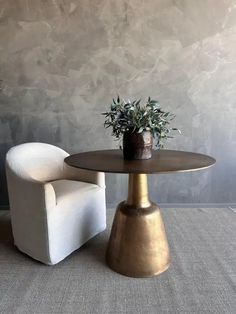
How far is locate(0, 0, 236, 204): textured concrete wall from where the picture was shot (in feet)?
9.02

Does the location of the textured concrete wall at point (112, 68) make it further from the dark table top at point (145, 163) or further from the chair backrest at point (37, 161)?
the dark table top at point (145, 163)

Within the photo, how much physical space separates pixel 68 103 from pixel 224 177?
177 centimetres

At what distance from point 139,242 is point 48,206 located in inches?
25.0

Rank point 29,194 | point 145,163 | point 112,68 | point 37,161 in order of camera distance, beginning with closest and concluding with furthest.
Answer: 1. point 145,163
2. point 29,194
3. point 37,161
4. point 112,68

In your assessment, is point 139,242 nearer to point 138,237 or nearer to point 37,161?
point 138,237

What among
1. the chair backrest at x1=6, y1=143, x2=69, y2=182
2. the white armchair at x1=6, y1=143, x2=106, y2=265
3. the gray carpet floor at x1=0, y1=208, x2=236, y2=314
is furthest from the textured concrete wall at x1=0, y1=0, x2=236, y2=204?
the gray carpet floor at x1=0, y1=208, x2=236, y2=314

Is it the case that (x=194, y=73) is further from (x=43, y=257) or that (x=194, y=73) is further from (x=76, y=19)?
(x=43, y=257)

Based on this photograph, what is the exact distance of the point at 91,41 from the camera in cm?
280

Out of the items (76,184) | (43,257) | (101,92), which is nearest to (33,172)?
(76,184)

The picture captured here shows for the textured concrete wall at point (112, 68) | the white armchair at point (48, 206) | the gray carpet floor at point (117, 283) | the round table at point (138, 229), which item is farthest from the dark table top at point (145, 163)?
the textured concrete wall at point (112, 68)

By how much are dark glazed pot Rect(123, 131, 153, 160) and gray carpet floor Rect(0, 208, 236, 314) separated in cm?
79

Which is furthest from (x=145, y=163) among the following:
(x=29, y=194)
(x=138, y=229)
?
(x=29, y=194)

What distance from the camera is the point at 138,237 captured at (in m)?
1.89

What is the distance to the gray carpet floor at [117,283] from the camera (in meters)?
1.64
